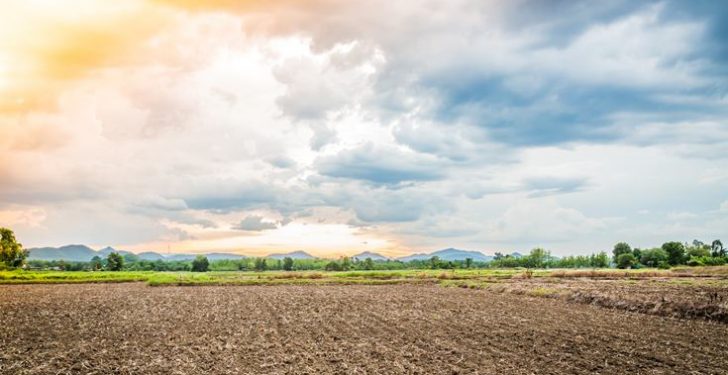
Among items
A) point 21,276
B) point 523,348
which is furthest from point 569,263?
point 523,348

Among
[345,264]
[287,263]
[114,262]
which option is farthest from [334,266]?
[114,262]

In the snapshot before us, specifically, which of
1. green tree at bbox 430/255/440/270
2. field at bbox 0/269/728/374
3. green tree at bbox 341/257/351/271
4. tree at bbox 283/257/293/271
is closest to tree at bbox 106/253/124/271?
tree at bbox 283/257/293/271

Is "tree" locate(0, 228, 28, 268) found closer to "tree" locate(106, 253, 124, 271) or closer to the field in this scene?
"tree" locate(106, 253, 124, 271)

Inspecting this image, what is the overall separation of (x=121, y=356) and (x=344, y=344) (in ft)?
25.3

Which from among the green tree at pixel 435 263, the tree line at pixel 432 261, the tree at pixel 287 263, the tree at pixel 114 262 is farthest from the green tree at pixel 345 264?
the tree at pixel 114 262

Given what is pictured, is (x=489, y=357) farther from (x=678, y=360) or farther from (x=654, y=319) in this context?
(x=654, y=319)

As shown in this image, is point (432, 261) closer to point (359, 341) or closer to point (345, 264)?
point (345, 264)

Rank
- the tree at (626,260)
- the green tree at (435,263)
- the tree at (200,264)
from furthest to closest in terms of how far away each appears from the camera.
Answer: the green tree at (435,263), the tree at (200,264), the tree at (626,260)

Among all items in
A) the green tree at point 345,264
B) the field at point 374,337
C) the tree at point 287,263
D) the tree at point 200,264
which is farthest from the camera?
the tree at point 287,263

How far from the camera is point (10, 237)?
342 feet

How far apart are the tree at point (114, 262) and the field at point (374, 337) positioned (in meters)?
102

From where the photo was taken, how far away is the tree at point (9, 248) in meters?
102

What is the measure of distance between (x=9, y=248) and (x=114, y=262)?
27723 millimetres

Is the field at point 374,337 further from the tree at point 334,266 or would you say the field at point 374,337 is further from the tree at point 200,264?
the tree at point 334,266
